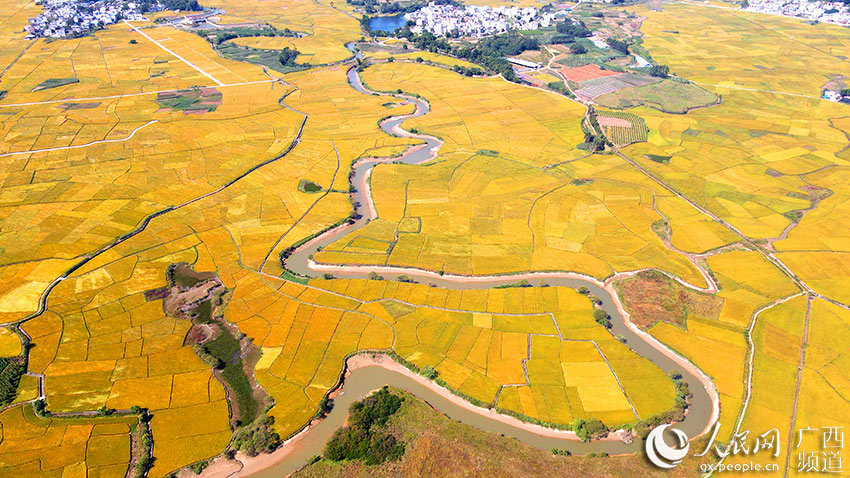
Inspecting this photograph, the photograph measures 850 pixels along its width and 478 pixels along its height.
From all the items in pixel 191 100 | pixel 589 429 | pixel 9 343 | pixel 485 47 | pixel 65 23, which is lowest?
pixel 9 343

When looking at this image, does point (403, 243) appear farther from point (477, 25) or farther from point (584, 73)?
point (477, 25)

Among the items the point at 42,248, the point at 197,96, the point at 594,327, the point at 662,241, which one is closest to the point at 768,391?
the point at 594,327

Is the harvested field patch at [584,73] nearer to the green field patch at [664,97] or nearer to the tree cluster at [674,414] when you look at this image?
the green field patch at [664,97]

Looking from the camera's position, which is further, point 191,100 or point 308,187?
point 191,100

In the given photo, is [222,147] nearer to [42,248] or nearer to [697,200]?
[42,248]

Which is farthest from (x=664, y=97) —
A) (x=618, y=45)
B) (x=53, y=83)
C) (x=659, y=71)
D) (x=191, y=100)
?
(x=53, y=83)

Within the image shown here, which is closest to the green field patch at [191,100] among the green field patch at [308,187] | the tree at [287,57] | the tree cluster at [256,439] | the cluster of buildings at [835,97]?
the tree at [287,57]
